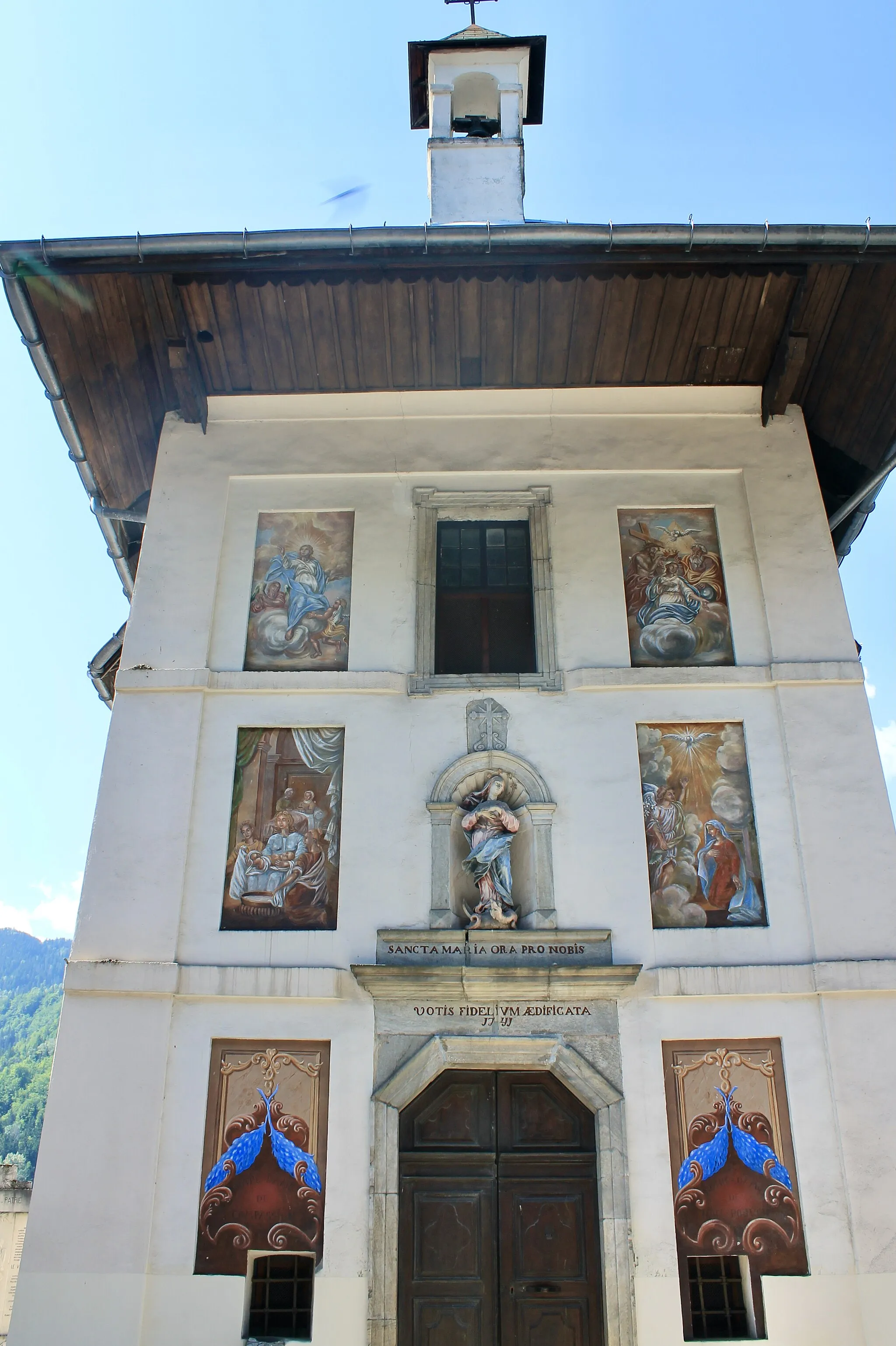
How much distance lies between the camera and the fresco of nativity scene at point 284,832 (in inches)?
357

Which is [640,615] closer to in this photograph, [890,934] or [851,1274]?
[890,934]

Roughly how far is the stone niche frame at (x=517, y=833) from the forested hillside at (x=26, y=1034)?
18.0ft

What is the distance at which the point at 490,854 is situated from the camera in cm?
907

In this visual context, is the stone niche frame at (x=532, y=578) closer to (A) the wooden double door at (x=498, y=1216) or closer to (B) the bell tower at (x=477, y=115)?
(A) the wooden double door at (x=498, y=1216)

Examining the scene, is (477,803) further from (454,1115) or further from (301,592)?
(301,592)

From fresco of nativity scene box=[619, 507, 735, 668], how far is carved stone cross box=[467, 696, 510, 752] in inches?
50.4

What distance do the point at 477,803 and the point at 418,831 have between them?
0.53 m

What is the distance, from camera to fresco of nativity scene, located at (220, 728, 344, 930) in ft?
29.8

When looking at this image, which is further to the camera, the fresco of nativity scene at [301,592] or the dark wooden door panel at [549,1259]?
the fresco of nativity scene at [301,592]

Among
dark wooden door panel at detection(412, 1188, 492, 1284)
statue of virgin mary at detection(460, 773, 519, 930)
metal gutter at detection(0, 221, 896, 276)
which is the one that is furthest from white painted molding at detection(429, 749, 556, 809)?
metal gutter at detection(0, 221, 896, 276)

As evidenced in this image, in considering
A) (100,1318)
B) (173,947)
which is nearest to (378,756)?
(173,947)

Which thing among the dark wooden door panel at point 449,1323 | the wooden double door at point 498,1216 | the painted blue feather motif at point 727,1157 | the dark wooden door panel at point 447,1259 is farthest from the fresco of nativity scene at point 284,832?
the painted blue feather motif at point 727,1157

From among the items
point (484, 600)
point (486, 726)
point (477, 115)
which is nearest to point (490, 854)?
point (486, 726)

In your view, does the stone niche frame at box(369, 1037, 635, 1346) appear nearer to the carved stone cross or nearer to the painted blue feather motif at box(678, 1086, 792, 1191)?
the painted blue feather motif at box(678, 1086, 792, 1191)
